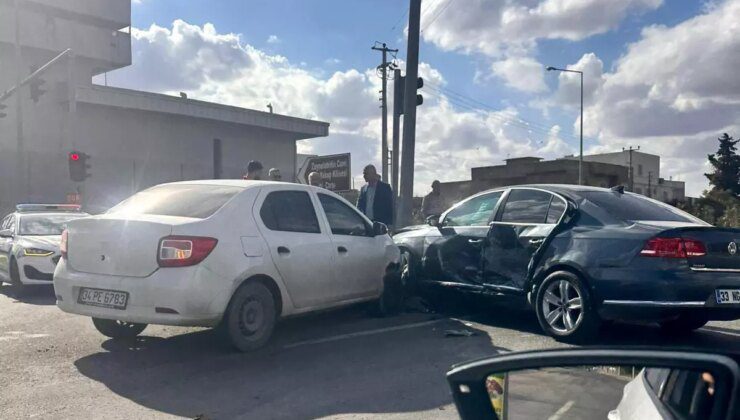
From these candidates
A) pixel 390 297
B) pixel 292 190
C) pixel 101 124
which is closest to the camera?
pixel 292 190

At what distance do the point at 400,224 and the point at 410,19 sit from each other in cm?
382

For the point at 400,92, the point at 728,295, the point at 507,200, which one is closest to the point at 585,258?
the point at 728,295

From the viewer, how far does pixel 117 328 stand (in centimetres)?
647

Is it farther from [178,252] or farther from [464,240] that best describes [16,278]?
[464,240]

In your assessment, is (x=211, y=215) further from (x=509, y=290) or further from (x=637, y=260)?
(x=637, y=260)

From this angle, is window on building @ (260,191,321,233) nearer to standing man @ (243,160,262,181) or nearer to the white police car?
standing man @ (243,160,262,181)

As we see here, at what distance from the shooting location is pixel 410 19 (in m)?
12.2

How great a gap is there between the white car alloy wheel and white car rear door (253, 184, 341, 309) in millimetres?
2177

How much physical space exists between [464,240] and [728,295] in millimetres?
2801

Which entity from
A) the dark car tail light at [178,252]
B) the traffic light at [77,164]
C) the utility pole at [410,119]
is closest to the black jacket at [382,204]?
the utility pole at [410,119]

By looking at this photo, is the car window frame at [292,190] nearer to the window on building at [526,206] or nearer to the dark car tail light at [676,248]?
the window on building at [526,206]

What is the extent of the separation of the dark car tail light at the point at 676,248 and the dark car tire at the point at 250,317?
346 centimetres

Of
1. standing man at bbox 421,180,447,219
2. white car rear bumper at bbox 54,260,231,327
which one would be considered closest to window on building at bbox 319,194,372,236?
white car rear bumper at bbox 54,260,231,327

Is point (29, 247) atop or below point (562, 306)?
atop
